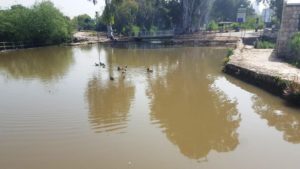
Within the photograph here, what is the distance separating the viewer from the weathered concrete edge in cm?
1305

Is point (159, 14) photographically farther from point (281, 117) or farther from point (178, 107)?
point (281, 117)

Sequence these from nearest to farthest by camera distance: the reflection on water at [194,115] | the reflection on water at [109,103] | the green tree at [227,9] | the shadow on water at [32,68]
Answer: the reflection on water at [194,115], the reflection on water at [109,103], the shadow on water at [32,68], the green tree at [227,9]

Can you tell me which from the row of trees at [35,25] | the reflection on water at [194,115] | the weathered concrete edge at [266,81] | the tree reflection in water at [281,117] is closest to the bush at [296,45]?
the weathered concrete edge at [266,81]

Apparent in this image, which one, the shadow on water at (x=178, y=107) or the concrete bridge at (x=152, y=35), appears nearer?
the shadow on water at (x=178, y=107)

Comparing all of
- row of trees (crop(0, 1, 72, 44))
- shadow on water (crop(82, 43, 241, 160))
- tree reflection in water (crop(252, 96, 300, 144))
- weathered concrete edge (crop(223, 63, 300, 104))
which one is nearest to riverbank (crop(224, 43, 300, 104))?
weathered concrete edge (crop(223, 63, 300, 104))

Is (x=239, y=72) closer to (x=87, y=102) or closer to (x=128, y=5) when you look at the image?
(x=87, y=102)

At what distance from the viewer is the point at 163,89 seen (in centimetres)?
1590

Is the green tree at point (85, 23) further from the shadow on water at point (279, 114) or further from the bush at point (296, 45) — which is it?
the shadow on water at point (279, 114)

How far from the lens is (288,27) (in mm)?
21922

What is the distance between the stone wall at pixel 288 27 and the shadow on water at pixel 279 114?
29.0 ft

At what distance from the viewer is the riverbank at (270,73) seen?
13.0 metres

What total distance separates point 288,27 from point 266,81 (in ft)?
30.2

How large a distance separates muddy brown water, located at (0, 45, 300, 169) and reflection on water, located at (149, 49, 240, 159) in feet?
0.11

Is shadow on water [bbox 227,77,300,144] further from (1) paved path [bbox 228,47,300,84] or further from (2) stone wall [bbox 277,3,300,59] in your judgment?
(2) stone wall [bbox 277,3,300,59]
